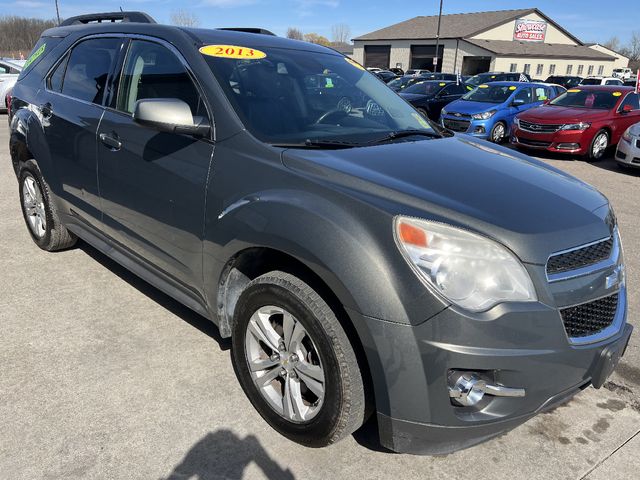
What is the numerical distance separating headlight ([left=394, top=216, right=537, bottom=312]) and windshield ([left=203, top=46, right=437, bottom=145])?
0.91m

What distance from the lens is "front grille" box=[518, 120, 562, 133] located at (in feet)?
34.6

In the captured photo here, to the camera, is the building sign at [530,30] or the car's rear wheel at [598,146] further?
the building sign at [530,30]

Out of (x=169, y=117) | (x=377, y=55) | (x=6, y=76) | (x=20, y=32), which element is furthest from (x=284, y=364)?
(x=20, y=32)

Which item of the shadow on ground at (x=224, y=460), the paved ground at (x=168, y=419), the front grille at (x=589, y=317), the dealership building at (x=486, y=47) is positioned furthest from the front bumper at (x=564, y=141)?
the dealership building at (x=486, y=47)

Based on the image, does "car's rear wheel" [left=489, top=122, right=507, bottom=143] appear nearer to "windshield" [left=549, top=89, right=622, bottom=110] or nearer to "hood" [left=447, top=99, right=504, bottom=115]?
"hood" [left=447, top=99, right=504, bottom=115]

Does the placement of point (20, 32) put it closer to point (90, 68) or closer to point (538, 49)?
point (538, 49)

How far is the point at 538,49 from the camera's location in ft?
188

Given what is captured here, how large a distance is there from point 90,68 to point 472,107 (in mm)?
10567

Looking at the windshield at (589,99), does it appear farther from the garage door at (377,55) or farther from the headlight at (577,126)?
the garage door at (377,55)

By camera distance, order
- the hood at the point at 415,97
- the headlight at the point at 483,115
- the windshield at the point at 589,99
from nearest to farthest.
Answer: the windshield at the point at 589,99, the headlight at the point at 483,115, the hood at the point at 415,97

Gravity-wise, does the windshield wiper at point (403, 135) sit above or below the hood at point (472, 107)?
above

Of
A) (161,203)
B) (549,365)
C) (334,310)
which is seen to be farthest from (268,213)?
(549,365)

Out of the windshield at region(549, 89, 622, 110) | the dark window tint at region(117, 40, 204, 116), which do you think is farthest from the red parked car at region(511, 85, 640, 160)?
the dark window tint at region(117, 40, 204, 116)

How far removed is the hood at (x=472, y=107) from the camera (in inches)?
487
